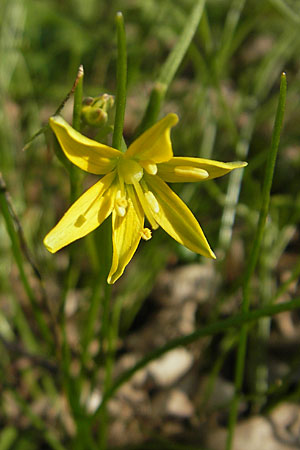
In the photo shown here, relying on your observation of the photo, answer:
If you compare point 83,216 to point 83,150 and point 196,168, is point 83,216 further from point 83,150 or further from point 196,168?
point 196,168

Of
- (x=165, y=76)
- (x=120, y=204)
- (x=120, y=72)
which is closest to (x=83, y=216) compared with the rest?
(x=120, y=204)

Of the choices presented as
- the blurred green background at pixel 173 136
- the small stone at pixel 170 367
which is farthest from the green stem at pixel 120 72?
the small stone at pixel 170 367

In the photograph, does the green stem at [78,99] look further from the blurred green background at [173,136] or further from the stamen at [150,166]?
the blurred green background at [173,136]

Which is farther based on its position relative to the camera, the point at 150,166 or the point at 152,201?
the point at 152,201

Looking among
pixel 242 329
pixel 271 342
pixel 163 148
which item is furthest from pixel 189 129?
pixel 163 148

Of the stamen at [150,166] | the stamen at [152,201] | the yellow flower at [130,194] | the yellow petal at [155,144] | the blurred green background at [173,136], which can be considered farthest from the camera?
the blurred green background at [173,136]

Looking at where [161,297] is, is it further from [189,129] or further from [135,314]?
[189,129]

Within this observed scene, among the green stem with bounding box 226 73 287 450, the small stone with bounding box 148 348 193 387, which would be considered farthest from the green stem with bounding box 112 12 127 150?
the small stone with bounding box 148 348 193 387
